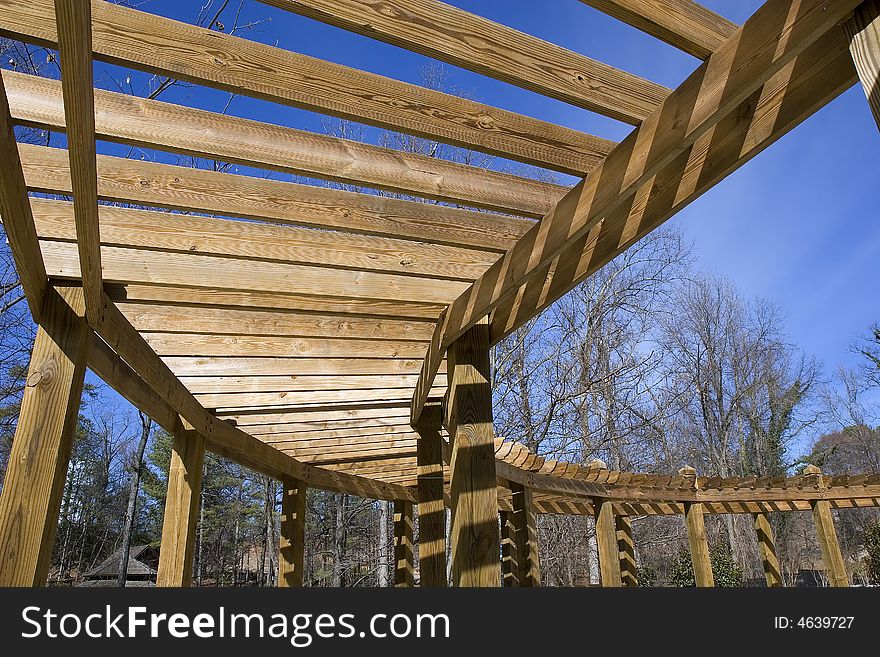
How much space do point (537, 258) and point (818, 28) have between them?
1.41 m

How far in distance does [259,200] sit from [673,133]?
1.75 metres

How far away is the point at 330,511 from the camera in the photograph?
18.2m

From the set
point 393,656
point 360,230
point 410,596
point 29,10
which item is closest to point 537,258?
point 360,230

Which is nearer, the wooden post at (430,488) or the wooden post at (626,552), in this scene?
the wooden post at (430,488)

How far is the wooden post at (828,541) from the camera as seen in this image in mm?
9591

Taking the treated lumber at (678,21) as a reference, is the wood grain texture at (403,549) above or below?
below

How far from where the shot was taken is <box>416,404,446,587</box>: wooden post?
16.8 feet

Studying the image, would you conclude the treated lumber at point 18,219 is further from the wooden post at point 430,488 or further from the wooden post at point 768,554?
the wooden post at point 768,554

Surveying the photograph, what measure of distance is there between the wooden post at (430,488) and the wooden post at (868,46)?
4.14m

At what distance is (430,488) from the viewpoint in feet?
17.1

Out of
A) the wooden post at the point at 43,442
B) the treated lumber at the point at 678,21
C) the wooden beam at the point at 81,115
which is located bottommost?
the wooden post at the point at 43,442

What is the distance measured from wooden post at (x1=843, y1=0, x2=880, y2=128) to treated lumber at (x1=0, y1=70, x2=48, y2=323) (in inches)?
90.1

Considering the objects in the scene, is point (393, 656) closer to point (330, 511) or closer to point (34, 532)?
point (34, 532)

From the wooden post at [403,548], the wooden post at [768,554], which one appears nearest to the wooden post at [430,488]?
the wooden post at [403,548]
